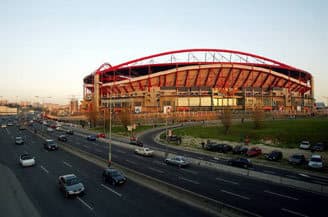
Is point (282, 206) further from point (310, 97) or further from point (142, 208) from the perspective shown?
point (310, 97)

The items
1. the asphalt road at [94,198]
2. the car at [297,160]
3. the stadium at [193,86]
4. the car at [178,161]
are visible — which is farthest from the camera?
the stadium at [193,86]

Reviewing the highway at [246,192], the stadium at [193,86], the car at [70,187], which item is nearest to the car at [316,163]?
the highway at [246,192]

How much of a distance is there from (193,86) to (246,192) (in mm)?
114929

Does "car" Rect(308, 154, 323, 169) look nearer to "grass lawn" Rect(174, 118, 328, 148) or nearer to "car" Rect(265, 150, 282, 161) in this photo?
"car" Rect(265, 150, 282, 161)

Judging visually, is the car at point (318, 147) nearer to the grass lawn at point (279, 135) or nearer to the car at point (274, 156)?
the grass lawn at point (279, 135)

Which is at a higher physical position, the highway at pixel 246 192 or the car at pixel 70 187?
the car at pixel 70 187

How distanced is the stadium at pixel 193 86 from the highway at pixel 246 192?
86.1 m

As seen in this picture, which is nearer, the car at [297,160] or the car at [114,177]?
the car at [114,177]

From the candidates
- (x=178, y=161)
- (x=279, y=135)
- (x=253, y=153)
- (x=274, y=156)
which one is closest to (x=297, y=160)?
(x=274, y=156)

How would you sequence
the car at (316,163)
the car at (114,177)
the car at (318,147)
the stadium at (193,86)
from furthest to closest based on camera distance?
the stadium at (193,86)
the car at (318,147)
the car at (316,163)
the car at (114,177)

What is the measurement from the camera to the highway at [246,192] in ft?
61.9

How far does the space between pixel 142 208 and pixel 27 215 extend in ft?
27.3

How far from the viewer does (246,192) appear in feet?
75.6

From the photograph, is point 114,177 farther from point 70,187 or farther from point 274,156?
point 274,156
